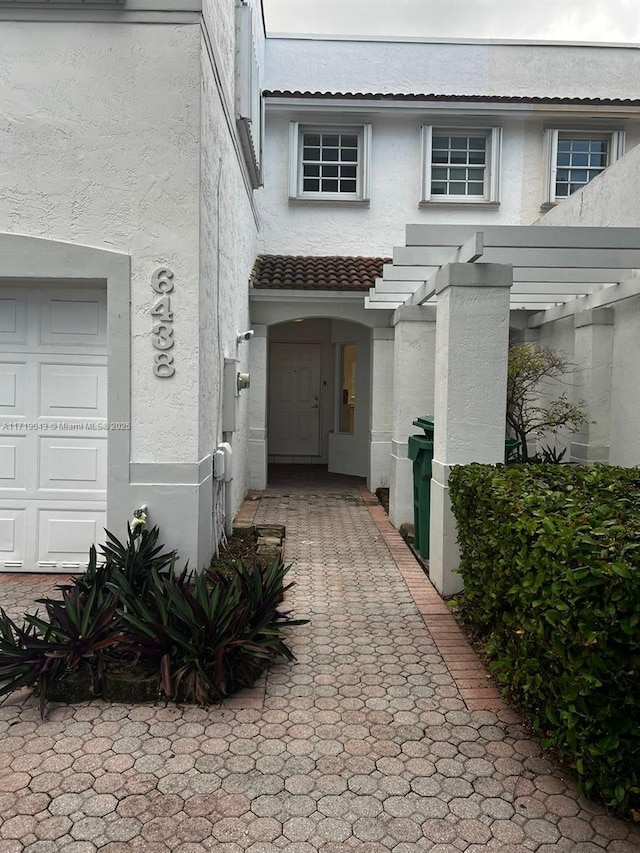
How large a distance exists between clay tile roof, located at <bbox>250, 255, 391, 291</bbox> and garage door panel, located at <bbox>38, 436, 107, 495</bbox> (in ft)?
18.8

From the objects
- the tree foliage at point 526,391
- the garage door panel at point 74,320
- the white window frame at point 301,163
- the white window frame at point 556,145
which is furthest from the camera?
the white window frame at point 556,145


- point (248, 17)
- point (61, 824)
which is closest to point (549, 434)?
point (248, 17)

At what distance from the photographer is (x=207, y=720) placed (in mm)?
3580

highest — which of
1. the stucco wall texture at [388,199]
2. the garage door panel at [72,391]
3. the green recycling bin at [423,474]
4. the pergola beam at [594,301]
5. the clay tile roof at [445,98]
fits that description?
the clay tile roof at [445,98]

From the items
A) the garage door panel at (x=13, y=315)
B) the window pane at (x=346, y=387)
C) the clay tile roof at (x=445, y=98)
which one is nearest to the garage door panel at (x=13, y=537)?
the garage door panel at (x=13, y=315)

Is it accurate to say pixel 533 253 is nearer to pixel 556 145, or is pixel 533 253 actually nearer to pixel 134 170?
pixel 134 170

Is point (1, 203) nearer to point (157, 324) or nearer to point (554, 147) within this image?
point (157, 324)

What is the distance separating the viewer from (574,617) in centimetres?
270

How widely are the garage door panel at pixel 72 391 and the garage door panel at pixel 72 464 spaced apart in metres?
0.24

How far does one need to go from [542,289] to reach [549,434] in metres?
2.55

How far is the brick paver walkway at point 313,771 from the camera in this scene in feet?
8.77

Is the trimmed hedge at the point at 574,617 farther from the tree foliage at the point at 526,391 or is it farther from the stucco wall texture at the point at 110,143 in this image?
the tree foliage at the point at 526,391

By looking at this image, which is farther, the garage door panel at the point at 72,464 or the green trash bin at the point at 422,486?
the green trash bin at the point at 422,486

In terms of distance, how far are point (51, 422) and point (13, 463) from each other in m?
0.52
